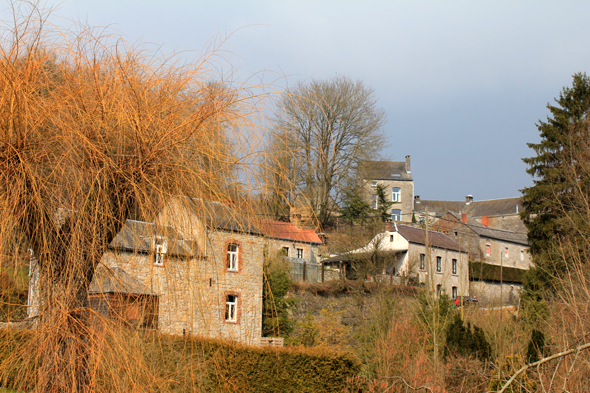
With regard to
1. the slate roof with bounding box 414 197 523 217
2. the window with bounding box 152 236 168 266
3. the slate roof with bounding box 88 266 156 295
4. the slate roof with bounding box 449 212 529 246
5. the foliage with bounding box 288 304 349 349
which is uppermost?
the slate roof with bounding box 414 197 523 217

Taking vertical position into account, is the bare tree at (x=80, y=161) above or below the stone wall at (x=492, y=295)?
above

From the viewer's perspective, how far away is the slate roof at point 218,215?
117 inches

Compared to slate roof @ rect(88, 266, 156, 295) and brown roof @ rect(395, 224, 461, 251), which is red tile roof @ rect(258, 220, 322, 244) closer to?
slate roof @ rect(88, 266, 156, 295)

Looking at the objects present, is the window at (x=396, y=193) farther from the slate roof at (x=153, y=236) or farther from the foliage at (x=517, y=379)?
the slate roof at (x=153, y=236)

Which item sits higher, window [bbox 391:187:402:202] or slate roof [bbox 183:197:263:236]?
window [bbox 391:187:402:202]

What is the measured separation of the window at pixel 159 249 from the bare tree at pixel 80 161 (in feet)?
0.58

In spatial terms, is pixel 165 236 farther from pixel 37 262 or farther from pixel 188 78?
pixel 188 78

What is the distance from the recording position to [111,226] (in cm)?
301

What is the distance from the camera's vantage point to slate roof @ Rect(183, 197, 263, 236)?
298 cm

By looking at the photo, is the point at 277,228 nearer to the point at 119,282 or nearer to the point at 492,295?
the point at 119,282

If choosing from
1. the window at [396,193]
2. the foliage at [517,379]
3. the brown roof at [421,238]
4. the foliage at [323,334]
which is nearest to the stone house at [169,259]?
the foliage at [517,379]

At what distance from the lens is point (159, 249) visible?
9.94ft

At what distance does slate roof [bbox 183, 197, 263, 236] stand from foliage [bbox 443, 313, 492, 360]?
9710 mm

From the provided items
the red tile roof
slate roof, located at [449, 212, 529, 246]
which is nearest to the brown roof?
slate roof, located at [449, 212, 529, 246]
